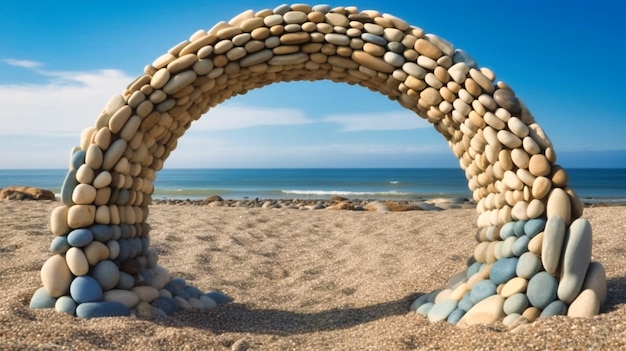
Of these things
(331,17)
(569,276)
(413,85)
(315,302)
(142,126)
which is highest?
(331,17)

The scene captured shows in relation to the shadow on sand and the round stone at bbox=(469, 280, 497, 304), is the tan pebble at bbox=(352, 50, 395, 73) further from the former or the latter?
the shadow on sand

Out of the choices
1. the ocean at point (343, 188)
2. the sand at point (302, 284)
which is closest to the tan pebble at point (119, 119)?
the sand at point (302, 284)

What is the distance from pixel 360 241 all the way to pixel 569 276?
414 centimetres

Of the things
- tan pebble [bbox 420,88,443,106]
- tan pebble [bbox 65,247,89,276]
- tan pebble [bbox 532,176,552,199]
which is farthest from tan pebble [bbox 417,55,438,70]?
tan pebble [bbox 65,247,89,276]

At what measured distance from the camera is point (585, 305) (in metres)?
3.49

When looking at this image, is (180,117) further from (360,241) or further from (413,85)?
(360,241)

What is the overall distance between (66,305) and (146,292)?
56 cm

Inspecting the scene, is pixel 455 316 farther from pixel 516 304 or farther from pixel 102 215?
pixel 102 215

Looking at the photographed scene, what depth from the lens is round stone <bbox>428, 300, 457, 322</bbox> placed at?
3.94m

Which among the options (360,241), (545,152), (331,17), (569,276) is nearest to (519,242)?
(569,276)

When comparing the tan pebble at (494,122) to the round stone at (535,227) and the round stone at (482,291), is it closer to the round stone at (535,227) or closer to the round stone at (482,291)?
the round stone at (535,227)

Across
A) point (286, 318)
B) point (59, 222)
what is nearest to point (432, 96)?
point (286, 318)

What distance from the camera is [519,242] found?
3.79 m

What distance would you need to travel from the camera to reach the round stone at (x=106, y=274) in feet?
13.5
